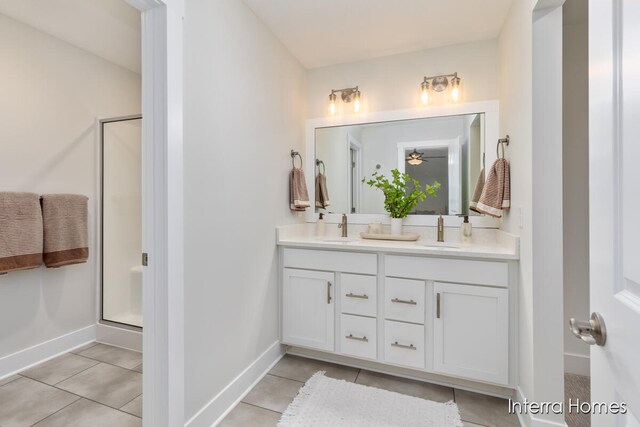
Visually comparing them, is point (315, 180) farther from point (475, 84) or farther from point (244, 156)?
point (475, 84)

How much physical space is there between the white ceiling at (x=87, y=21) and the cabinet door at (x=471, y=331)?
2.80m

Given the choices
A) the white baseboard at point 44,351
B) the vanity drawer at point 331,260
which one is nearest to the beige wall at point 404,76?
the vanity drawer at point 331,260

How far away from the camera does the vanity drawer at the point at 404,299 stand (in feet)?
6.50

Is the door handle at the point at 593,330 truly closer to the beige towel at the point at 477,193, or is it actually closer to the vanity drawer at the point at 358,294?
the vanity drawer at the point at 358,294

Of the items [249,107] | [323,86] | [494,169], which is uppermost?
[323,86]

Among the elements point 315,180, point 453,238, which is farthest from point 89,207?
point 453,238

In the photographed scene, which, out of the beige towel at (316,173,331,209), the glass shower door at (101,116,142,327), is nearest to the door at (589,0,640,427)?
the beige towel at (316,173,331,209)

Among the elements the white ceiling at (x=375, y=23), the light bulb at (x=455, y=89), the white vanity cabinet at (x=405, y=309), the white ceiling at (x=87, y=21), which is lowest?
the white vanity cabinet at (x=405, y=309)

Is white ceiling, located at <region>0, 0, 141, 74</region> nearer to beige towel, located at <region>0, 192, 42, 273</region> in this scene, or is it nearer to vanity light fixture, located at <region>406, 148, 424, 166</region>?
beige towel, located at <region>0, 192, 42, 273</region>

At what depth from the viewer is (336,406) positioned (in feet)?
5.91

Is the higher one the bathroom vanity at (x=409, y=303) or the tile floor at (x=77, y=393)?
the bathroom vanity at (x=409, y=303)

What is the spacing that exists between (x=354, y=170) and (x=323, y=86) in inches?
32.6

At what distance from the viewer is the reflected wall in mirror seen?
2.41 meters

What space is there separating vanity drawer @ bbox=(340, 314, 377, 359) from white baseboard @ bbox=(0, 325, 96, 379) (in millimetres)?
2165
